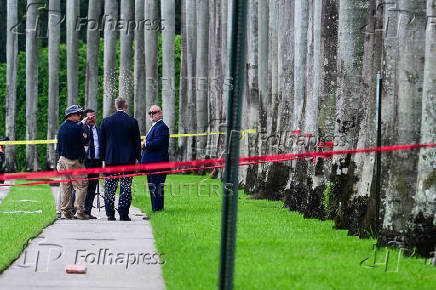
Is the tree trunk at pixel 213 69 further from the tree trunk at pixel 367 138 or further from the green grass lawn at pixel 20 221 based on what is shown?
the tree trunk at pixel 367 138

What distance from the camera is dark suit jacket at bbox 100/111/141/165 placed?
19.8 m

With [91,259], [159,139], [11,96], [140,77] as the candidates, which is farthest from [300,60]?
[11,96]

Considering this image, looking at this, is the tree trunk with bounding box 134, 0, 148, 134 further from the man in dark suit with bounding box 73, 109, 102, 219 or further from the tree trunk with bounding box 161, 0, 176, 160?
the man in dark suit with bounding box 73, 109, 102, 219

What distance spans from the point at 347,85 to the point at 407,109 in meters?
4.26

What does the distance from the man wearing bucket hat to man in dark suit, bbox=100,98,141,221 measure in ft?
1.26

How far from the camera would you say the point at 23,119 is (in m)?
61.2

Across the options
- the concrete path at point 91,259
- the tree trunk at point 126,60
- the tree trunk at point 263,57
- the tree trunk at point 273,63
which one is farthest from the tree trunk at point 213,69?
the concrete path at point 91,259

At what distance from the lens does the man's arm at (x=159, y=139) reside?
2067 cm

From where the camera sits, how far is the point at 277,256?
1307 cm

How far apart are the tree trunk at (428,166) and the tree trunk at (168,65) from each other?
107ft

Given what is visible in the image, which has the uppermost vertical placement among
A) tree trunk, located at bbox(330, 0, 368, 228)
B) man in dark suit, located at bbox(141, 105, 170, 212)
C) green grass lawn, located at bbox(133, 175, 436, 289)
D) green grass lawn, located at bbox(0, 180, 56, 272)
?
tree trunk, located at bbox(330, 0, 368, 228)

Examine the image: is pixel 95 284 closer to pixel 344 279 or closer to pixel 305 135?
pixel 344 279

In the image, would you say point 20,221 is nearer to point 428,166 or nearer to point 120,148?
point 120,148

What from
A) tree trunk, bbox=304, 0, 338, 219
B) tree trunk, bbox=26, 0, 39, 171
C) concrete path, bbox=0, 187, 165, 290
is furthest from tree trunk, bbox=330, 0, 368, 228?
tree trunk, bbox=26, 0, 39, 171
